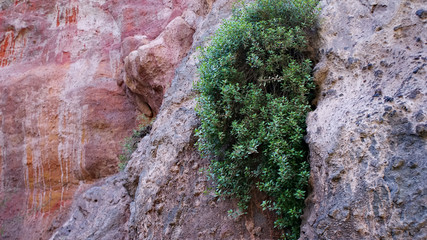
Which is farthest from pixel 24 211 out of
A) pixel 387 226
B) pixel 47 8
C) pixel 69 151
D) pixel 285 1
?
pixel 387 226

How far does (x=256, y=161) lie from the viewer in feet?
17.5

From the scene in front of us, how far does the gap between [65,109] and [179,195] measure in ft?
26.4

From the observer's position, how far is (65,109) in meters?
12.3

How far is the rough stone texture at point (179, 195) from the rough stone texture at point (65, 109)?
155 inches

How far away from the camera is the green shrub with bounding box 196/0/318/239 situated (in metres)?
4.86

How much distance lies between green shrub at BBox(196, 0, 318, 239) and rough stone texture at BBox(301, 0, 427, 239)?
31cm

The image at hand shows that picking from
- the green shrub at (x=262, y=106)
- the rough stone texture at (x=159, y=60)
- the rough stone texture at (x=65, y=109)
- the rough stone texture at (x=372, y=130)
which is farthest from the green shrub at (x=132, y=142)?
the rough stone texture at (x=372, y=130)

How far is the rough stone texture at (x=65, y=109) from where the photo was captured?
11.7 m

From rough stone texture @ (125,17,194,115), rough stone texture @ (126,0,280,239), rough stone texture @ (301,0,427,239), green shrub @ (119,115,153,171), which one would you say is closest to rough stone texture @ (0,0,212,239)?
rough stone texture @ (125,17,194,115)

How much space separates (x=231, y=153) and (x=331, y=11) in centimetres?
310

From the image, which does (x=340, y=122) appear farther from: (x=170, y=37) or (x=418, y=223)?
(x=170, y=37)

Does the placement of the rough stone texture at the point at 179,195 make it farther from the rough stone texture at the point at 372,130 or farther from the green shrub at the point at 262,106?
the rough stone texture at the point at 372,130

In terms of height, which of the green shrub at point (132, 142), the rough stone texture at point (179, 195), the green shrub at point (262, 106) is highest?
the green shrub at point (262, 106)

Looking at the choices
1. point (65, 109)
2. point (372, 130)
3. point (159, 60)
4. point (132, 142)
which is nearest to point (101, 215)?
point (132, 142)
